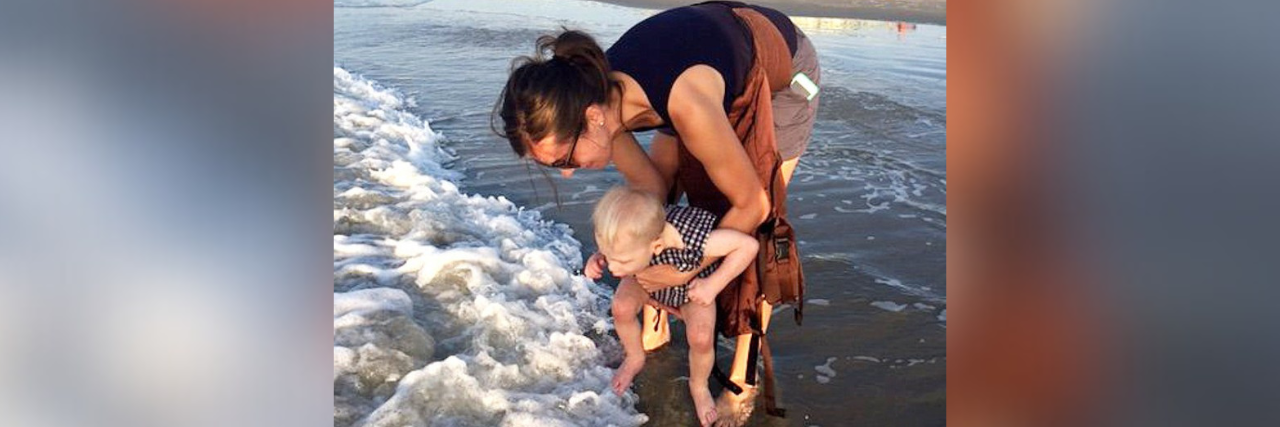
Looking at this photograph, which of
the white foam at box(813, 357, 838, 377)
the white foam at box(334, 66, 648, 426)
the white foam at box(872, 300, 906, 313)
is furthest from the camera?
the white foam at box(872, 300, 906, 313)

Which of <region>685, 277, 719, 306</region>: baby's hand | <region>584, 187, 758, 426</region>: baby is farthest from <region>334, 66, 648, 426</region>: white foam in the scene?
<region>685, 277, 719, 306</region>: baby's hand

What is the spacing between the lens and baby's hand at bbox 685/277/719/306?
8.89 ft

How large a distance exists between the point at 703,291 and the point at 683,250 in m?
0.12

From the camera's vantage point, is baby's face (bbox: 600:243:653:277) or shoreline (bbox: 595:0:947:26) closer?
baby's face (bbox: 600:243:653:277)

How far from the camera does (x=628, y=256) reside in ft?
8.71

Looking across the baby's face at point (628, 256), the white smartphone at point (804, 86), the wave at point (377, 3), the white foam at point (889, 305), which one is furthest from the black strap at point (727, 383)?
the wave at point (377, 3)

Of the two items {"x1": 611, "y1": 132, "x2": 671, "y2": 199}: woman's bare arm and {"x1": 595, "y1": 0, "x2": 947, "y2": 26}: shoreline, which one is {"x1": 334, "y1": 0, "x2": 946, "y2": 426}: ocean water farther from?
{"x1": 595, "y1": 0, "x2": 947, "y2": 26}: shoreline

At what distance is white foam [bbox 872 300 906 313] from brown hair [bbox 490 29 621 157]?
163 centimetres
